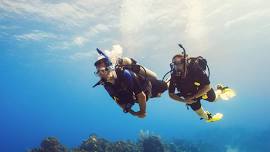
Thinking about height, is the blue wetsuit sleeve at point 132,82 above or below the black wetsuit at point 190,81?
below

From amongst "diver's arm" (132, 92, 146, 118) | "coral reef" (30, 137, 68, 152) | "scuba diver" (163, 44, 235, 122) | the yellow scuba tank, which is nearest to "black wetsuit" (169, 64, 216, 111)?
"scuba diver" (163, 44, 235, 122)

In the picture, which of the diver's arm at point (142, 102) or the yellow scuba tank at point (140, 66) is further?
the yellow scuba tank at point (140, 66)

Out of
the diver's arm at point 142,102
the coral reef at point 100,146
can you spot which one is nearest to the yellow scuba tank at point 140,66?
the diver's arm at point 142,102

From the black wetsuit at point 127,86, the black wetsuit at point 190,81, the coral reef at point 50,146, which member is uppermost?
the coral reef at point 50,146

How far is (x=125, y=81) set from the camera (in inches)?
230

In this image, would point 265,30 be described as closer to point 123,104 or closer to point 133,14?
point 133,14

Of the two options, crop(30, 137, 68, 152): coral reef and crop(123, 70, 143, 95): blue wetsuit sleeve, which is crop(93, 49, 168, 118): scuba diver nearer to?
crop(123, 70, 143, 95): blue wetsuit sleeve

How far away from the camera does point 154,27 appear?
1377 inches

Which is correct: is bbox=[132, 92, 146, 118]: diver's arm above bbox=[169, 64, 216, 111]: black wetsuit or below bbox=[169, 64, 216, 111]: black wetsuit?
below

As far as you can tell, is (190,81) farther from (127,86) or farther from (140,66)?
(127,86)

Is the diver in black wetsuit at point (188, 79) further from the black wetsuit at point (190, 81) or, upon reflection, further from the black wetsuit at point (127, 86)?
the black wetsuit at point (127, 86)

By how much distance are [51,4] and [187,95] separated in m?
22.8

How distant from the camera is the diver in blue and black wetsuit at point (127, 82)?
18.9 feet

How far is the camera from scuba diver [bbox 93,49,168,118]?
5.77m
